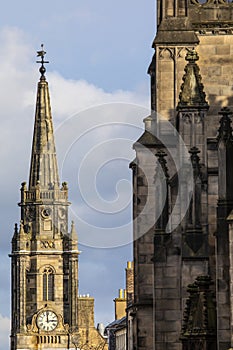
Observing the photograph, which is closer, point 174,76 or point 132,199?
point 174,76

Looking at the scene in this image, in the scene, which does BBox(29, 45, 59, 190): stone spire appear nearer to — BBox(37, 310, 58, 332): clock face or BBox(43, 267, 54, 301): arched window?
BBox(43, 267, 54, 301): arched window

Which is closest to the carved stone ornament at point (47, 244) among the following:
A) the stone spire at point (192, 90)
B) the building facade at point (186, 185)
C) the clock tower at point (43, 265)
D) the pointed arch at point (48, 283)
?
the clock tower at point (43, 265)

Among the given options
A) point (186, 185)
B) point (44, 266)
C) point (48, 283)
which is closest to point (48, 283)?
point (48, 283)

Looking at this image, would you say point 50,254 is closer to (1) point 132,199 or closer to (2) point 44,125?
(2) point 44,125

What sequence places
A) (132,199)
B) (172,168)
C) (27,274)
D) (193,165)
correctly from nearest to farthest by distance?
(193,165), (172,168), (132,199), (27,274)

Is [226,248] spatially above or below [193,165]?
below

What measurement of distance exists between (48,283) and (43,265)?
6.41 feet

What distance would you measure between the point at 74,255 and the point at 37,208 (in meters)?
6.67

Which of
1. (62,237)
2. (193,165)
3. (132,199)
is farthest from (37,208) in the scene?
(193,165)

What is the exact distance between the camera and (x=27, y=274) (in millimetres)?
193500

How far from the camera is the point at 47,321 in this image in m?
196

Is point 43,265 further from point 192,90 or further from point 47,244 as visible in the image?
point 192,90

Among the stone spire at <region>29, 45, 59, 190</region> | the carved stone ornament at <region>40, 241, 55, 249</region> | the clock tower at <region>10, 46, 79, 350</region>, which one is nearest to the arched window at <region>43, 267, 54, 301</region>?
the clock tower at <region>10, 46, 79, 350</region>

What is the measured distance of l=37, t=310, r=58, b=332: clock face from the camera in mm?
194750
